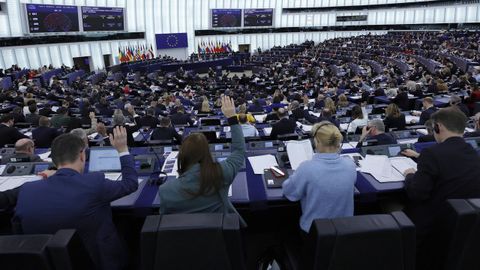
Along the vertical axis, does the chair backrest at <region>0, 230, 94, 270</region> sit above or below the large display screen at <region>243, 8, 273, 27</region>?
below

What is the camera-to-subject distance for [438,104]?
7.68 metres

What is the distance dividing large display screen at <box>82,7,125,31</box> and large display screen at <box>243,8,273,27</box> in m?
14.1

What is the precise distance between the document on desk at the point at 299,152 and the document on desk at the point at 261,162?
7.1 inches

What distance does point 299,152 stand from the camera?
3.27m

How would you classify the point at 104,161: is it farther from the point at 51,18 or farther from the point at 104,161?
the point at 51,18

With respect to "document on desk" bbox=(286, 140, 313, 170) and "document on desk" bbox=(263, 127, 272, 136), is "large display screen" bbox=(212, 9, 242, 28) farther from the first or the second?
"document on desk" bbox=(286, 140, 313, 170)

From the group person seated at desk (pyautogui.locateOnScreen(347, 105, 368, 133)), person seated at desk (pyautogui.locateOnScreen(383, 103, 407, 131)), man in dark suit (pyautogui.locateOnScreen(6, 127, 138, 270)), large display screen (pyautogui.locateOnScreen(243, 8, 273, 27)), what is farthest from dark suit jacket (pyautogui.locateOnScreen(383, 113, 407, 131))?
large display screen (pyautogui.locateOnScreen(243, 8, 273, 27))

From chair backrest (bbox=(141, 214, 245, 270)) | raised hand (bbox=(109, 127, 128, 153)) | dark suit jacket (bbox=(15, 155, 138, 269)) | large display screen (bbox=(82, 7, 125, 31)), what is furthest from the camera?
large display screen (bbox=(82, 7, 125, 31))

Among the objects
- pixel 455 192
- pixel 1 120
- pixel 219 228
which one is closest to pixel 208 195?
pixel 219 228

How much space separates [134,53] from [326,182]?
3122 centimetres

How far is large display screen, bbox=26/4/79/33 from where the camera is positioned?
21.5 m

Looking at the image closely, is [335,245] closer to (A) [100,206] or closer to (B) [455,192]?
(B) [455,192]

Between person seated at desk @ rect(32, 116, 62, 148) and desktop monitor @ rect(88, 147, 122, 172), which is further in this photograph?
person seated at desk @ rect(32, 116, 62, 148)

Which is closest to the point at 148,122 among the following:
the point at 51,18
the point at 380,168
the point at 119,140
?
the point at 119,140
